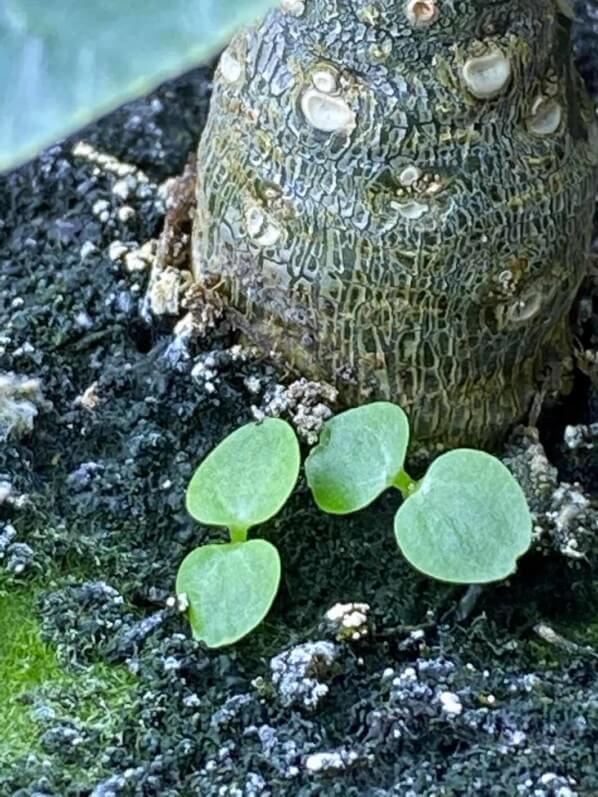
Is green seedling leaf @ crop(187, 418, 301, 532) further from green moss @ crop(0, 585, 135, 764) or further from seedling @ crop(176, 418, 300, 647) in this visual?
green moss @ crop(0, 585, 135, 764)

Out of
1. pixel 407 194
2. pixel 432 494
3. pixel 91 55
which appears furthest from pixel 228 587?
pixel 91 55

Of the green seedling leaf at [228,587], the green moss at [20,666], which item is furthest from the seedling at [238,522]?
the green moss at [20,666]

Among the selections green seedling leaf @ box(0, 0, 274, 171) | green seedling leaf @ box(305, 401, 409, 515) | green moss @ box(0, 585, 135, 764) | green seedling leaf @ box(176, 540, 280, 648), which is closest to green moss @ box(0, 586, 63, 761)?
green moss @ box(0, 585, 135, 764)

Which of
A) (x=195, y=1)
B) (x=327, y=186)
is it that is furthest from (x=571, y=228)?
(x=195, y=1)

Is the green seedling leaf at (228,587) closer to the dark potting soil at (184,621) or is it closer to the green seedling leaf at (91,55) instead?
the dark potting soil at (184,621)

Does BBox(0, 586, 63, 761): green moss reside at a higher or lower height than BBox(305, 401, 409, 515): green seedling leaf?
lower

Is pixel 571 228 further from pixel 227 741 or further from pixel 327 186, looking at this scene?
pixel 227 741
